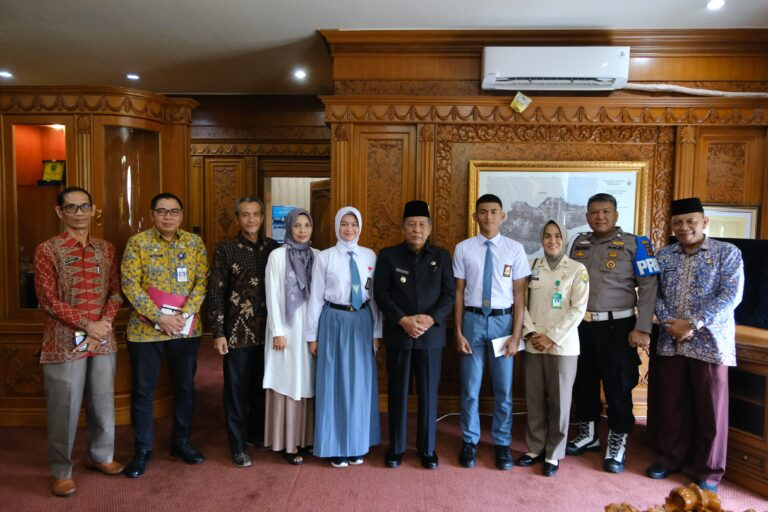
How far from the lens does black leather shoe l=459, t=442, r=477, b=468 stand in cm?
302

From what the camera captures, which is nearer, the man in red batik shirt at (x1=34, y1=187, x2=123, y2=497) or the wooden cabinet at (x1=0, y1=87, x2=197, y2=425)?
the man in red batik shirt at (x1=34, y1=187, x2=123, y2=497)

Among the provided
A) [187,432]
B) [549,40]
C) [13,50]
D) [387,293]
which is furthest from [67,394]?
[549,40]

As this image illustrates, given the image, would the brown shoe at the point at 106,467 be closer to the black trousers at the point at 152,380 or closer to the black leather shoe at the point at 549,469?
the black trousers at the point at 152,380

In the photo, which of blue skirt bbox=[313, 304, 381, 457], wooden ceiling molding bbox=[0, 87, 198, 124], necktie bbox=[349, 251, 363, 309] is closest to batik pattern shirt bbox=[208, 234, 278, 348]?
blue skirt bbox=[313, 304, 381, 457]

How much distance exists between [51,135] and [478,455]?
3856 millimetres

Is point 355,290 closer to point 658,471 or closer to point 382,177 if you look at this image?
point 382,177

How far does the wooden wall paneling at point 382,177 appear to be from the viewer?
3885 millimetres

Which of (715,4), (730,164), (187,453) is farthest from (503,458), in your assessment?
(715,4)

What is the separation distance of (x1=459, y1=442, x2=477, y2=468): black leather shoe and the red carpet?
50 mm

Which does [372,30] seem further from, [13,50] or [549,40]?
[13,50]

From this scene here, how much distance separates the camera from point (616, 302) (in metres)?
3.04

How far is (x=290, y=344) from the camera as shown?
2967 mm

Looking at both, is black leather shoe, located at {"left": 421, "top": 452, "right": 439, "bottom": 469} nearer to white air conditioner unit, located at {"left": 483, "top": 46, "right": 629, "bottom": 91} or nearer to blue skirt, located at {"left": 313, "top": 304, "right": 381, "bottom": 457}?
blue skirt, located at {"left": 313, "top": 304, "right": 381, "bottom": 457}

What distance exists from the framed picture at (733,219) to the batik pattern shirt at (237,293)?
342cm
